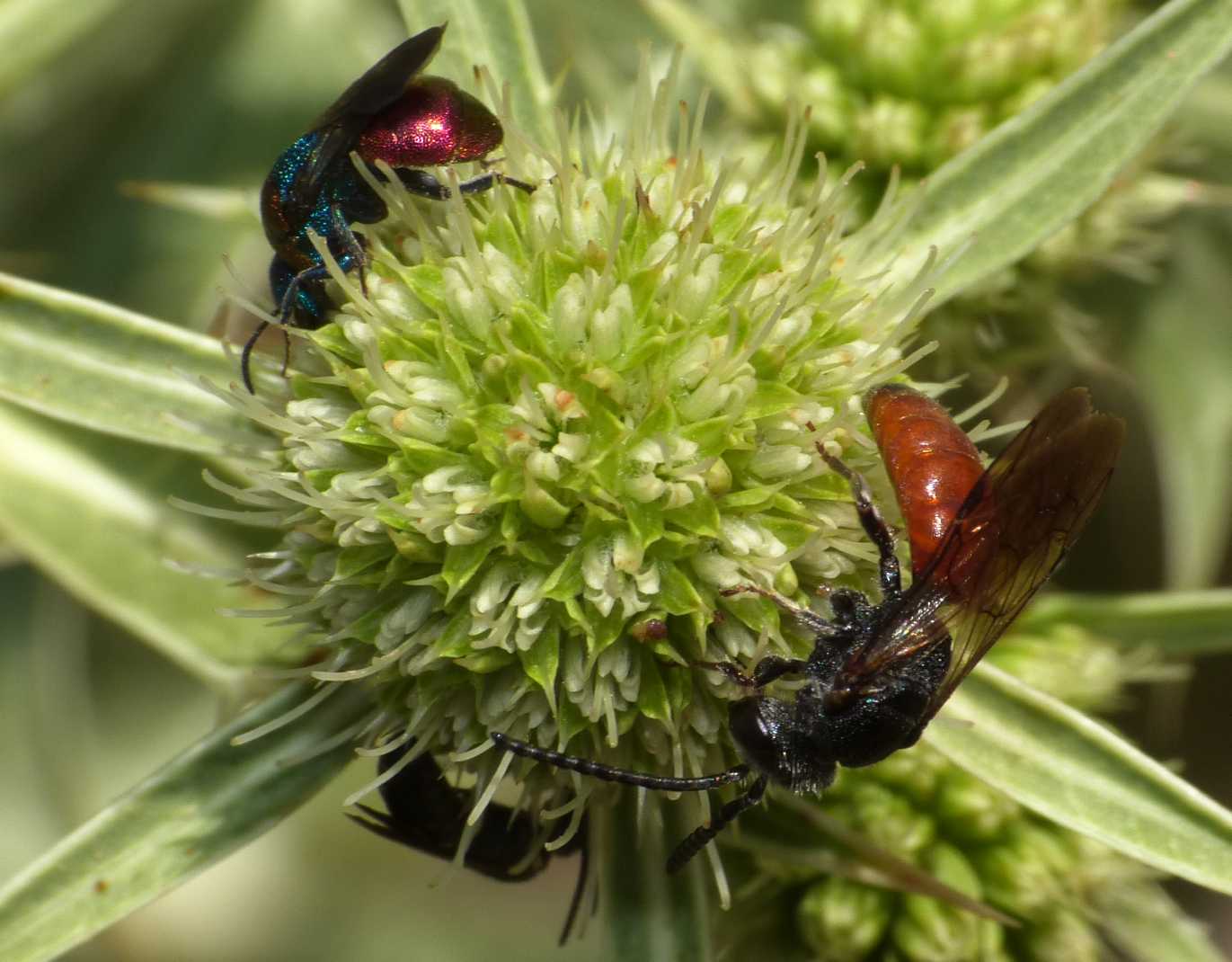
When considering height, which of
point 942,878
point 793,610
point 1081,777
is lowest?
point 942,878

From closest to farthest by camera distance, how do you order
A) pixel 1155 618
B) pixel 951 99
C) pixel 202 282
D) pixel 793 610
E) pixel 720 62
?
pixel 793 610 → pixel 1155 618 → pixel 951 99 → pixel 720 62 → pixel 202 282

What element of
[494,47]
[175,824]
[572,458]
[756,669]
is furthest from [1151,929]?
[494,47]

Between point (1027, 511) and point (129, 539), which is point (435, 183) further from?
point (129, 539)

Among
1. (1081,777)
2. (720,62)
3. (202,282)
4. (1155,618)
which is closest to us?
(1081,777)

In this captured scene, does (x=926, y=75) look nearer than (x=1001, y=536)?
No

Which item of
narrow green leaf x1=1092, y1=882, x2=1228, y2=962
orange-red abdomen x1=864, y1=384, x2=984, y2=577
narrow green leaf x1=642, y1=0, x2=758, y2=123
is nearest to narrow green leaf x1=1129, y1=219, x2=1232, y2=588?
narrow green leaf x1=1092, y1=882, x2=1228, y2=962

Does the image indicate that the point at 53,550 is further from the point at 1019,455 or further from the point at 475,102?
the point at 1019,455
